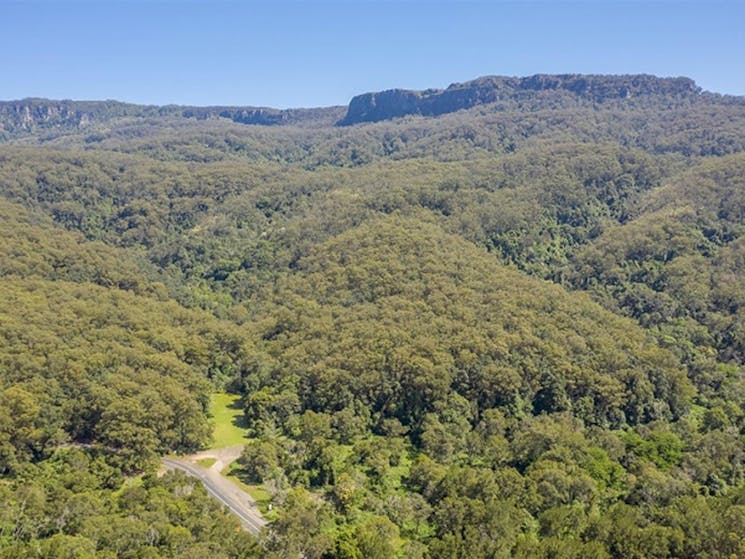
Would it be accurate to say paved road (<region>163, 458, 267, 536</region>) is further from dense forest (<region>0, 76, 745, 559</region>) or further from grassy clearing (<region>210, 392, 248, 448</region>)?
grassy clearing (<region>210, 392, 248, 448</region>)

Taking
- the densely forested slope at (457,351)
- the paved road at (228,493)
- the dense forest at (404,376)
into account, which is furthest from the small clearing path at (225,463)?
the densely forested slope at (457,351)

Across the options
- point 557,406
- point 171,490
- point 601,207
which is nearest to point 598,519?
point 557,406

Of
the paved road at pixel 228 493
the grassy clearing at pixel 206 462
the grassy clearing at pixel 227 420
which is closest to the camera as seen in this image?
the paved road at pixel 228 493

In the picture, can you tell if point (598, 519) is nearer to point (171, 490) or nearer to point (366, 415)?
point (366, 415)

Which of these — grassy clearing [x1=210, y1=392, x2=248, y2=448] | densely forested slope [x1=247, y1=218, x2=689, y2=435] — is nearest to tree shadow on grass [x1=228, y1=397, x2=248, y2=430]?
grassy clearing [x1=210, y1=392, x2=248, y2=448]

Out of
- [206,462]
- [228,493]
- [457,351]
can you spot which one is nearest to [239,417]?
[206,462]

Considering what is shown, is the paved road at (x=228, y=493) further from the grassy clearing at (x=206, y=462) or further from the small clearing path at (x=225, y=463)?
the grassy clearing at (x=206, y=462)
